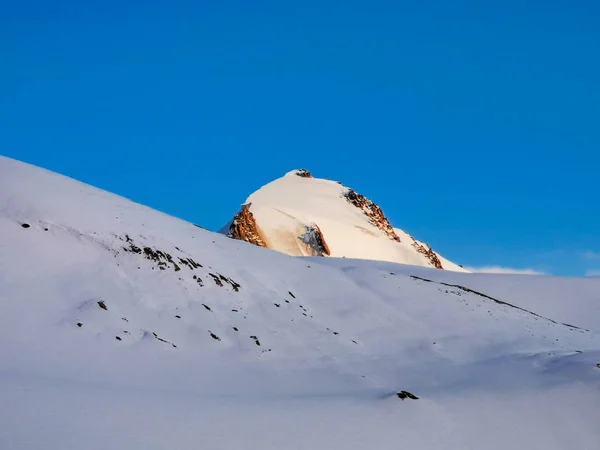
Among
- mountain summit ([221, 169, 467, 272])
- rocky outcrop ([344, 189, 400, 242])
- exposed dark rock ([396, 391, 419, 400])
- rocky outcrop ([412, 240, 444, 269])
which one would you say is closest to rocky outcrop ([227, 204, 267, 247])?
mountain summit ([221, 169, 467, 272])

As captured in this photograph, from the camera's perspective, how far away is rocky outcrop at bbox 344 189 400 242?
11744 centimetres

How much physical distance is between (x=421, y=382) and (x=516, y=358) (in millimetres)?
5950

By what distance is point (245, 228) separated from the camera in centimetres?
8556

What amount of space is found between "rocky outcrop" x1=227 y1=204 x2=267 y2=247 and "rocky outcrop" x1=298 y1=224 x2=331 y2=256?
7.02 m

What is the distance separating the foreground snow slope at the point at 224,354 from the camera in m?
13.9

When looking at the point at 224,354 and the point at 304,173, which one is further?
the point at 304,173

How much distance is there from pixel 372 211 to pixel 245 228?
4397cm

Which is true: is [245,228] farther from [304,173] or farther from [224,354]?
[224,354]

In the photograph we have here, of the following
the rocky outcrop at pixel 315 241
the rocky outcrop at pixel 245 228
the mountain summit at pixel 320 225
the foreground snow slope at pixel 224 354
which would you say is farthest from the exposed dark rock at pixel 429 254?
the foreground snow slope at pixel 224 354

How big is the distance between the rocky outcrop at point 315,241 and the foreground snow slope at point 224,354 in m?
55.0

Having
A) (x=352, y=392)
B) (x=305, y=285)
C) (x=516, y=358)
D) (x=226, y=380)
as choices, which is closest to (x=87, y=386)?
(x=226, y=380)

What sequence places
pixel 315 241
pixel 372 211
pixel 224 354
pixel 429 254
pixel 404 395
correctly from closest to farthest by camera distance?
pixel 404 395
pixel 224 354
pixel 315 241
pixel 429 254
pixel 372 211

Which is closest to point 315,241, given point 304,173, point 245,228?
point 245,228

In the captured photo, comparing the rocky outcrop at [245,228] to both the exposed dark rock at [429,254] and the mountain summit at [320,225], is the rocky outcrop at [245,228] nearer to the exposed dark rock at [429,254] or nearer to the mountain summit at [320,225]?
the mountain summit at [320,225]
